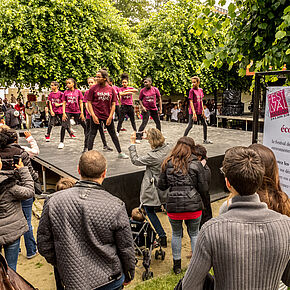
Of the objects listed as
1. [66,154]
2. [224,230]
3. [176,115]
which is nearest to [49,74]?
[66,154]

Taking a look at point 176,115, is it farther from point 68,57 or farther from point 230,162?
point 230,162

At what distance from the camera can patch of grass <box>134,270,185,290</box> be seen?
143 inches

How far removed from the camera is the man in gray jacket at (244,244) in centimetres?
155

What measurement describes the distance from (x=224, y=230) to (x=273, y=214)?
0.27 meters

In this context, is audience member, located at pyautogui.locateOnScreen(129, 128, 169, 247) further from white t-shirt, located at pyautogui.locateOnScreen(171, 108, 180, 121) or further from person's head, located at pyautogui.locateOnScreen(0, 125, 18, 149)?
white t-shirt, located at pyautogui.locateOnScreen(171, 108, 180, 121)

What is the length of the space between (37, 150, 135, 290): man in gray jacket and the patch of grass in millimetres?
1470

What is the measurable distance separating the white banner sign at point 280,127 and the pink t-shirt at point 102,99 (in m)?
3.66

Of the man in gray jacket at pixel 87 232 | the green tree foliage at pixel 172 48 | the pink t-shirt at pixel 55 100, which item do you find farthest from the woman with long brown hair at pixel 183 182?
the green tree foliage at pixel 172 48

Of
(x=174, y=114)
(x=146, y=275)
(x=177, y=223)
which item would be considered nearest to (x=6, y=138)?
(x=177, y=223)

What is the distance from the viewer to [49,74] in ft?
40.5

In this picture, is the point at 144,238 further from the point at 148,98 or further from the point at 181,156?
the point at 148,98

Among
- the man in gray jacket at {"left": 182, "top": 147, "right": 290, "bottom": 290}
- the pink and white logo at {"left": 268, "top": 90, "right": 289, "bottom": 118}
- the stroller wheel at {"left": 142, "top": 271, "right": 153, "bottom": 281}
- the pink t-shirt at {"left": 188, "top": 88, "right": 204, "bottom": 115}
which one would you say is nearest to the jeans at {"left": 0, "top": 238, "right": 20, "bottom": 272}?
the stroller wheel at {"left": 142, "top": 271, "right": 153, "bottom": 281}

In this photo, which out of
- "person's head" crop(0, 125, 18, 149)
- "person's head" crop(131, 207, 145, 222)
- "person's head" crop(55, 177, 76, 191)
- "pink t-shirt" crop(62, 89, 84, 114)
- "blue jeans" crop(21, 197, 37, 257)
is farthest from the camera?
"pink t-shirt" crop(62, 89, 84, 114)

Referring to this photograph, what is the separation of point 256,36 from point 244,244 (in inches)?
108
